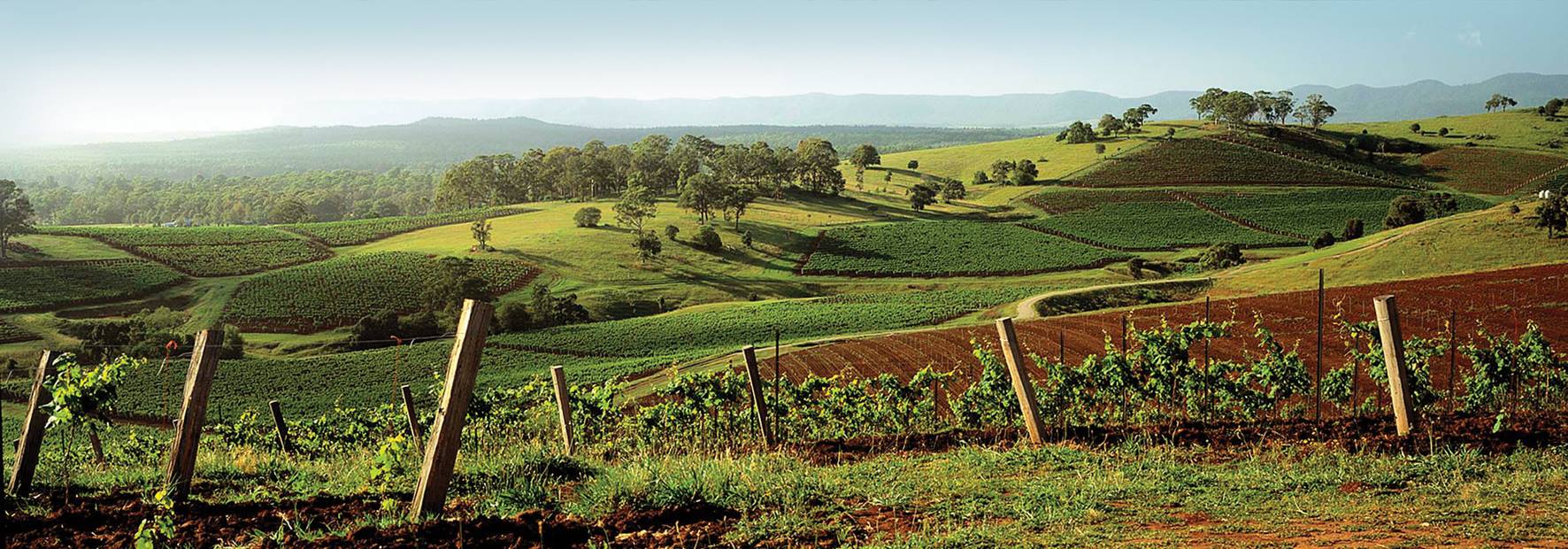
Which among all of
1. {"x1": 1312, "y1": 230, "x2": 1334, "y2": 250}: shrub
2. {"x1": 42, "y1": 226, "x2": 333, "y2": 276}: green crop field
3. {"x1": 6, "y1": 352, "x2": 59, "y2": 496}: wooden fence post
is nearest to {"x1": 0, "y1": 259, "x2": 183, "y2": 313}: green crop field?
{"x1": 42, "y1": 226, "x2": 333, "y2": 276}: green crop field

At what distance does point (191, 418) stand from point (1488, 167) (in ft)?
488

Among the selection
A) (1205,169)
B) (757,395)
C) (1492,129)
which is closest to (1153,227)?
(1205,169)

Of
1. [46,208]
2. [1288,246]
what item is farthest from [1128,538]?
[46,208]

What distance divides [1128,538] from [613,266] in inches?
3395

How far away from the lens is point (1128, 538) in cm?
553

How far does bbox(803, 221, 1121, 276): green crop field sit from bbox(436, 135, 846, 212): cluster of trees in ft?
96.9

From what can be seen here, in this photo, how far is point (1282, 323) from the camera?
31906 mm

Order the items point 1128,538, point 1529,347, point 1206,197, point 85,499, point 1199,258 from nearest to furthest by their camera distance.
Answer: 1. point 1128,538
2. point 85,499
3. point 1529,347
4. point 1199,258
5. point 1206,197

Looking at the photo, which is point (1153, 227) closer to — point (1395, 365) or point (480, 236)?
point (480, 236)

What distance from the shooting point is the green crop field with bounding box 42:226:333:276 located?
9331 centimetres

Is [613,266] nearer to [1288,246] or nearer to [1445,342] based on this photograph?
[1288,246]

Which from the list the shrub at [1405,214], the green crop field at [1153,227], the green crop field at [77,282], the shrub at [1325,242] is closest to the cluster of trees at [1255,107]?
the green crop field at [1153,227]

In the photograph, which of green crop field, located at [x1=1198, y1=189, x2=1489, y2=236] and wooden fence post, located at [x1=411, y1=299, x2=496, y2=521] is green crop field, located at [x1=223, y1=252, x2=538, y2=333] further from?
green crop field, located at [x1=1198, y1=189, x2=1489, y2=236]

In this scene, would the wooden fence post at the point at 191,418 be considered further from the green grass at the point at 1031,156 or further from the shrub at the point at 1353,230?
the green grass at the point at 1031,156
